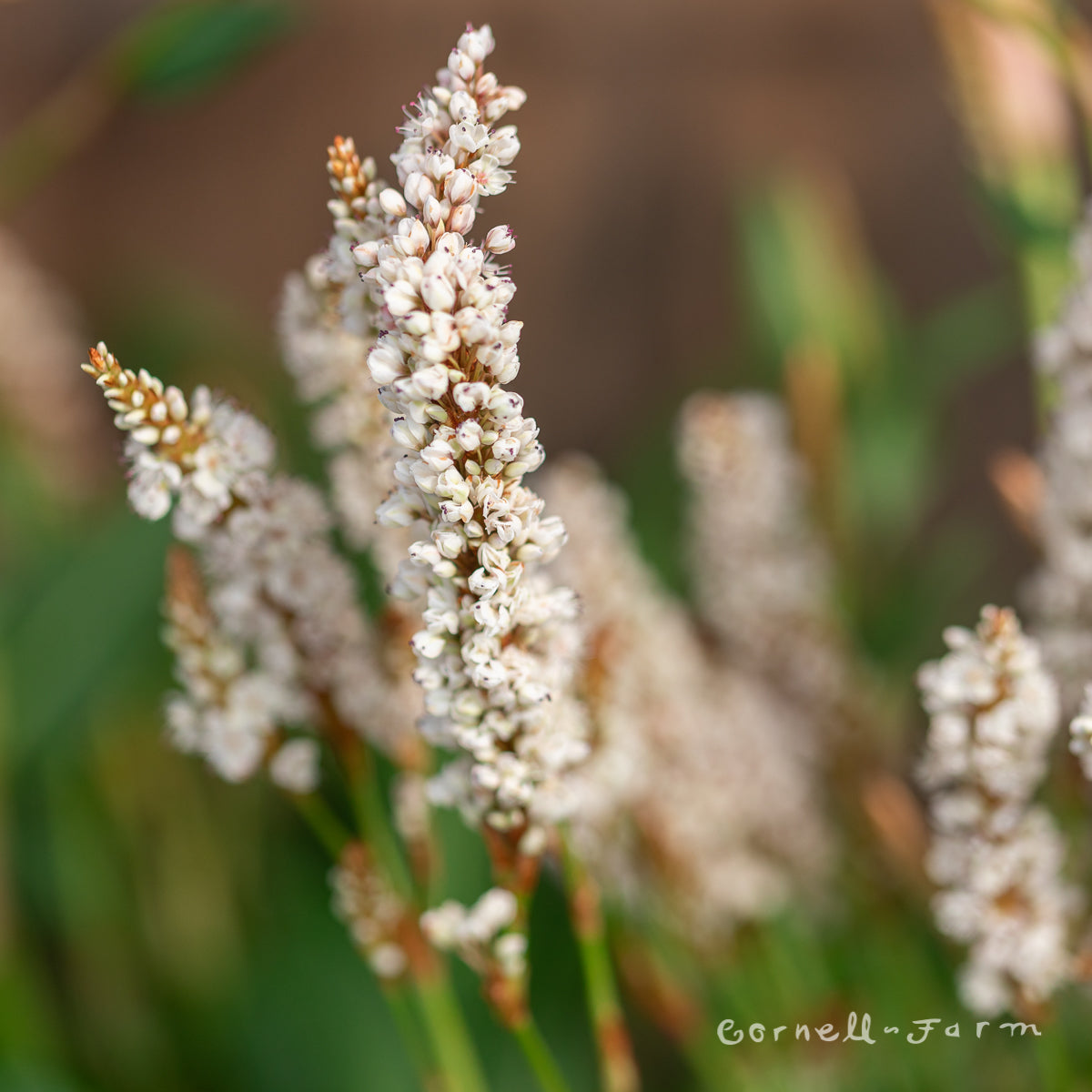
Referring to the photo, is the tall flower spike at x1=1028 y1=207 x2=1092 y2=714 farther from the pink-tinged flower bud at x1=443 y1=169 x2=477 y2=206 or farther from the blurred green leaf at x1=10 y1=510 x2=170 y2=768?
the blurred green leaf at x1=10 y1=510 x2=170 y2=768

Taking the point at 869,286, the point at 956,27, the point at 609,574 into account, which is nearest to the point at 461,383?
the point at 609,574

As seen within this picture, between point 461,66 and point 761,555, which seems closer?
point 461,66

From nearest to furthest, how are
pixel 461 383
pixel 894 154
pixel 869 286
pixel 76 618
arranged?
pixel 461 383 → pixel 76 618 → pixel 869 286 → pixel 894 154

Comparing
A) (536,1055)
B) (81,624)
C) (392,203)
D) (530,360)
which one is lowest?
(536,1055)

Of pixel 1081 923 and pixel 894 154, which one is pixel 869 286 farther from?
pixel 1081 923

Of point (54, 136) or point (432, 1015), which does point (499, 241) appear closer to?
point (432, 1015)

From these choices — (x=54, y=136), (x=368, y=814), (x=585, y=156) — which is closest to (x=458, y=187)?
(x=368, y=814)

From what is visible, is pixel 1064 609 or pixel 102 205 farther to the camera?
pixel 102 205

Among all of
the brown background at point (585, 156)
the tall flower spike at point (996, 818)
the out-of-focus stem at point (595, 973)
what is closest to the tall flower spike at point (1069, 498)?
the tall flower spike at point (996, 818)
